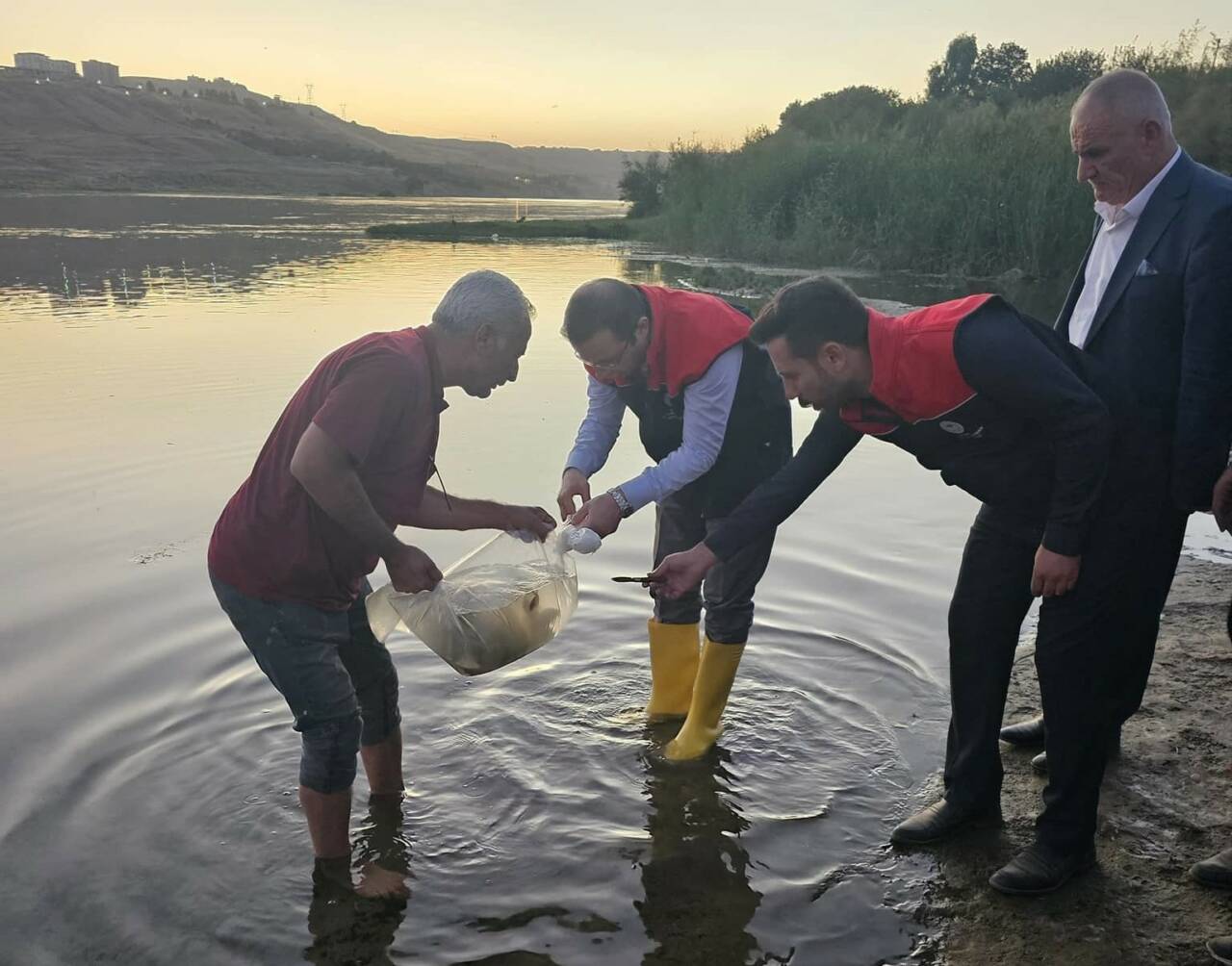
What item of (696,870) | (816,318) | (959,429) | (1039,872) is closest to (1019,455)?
(959,429)

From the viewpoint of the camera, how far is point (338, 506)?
2861 mm

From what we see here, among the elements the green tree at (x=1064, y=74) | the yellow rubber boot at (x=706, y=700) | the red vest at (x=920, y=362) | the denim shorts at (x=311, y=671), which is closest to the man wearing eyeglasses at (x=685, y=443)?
the yellow rubber boot at (x=706, y=700)

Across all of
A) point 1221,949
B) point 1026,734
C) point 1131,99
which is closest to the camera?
point 1221,949

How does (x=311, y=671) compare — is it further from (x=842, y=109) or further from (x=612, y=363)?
(x=842, y=109)

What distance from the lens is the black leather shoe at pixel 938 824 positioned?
11.3 ft

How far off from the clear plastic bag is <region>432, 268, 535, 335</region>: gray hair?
0.91m

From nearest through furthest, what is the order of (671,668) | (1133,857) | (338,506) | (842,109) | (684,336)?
(338,506)
(1133,857)
(684,336)
(671,668)
(842,109)

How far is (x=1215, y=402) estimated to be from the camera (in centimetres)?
288

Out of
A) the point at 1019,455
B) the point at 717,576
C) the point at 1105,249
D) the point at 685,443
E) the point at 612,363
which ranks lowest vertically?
the point at 717,576

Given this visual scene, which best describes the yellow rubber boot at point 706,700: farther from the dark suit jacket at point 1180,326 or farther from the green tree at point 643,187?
the green tree at point 643,187

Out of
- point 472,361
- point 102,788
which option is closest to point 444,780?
point 102,788

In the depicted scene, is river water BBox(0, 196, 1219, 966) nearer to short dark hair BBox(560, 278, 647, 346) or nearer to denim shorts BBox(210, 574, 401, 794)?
denim shorts BBox(210, 574, 401, 794)

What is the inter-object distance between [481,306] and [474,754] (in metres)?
1.93

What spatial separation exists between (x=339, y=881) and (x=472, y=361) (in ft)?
5.57
